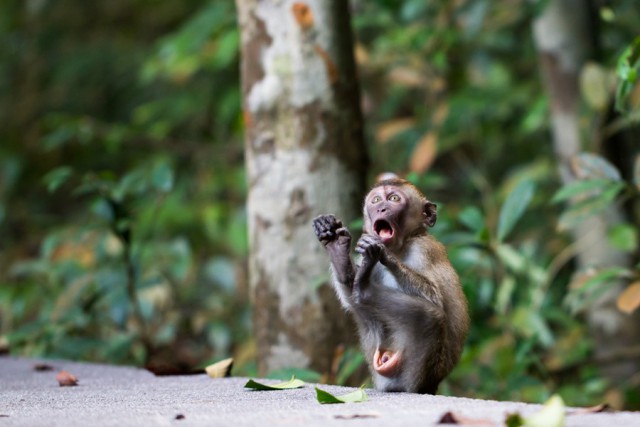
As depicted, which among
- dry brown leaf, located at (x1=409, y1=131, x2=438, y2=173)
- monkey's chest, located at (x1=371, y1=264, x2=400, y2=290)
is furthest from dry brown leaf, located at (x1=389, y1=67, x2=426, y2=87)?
monkey's chest, located at (x1=371, y1=264, x2=400, y2=290)

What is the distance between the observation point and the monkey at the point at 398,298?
3875 mm

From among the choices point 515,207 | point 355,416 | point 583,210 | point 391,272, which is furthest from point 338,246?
point 583,210

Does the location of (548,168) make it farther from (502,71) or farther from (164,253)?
(164,253)

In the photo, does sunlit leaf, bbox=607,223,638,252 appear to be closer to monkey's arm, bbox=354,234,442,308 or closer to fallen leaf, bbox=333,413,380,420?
monkey's arm, bbox=354,234,442,308

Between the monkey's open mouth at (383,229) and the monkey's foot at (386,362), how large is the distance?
0.48 metres

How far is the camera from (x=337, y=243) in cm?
392

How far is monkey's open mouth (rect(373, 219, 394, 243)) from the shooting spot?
13.8ft

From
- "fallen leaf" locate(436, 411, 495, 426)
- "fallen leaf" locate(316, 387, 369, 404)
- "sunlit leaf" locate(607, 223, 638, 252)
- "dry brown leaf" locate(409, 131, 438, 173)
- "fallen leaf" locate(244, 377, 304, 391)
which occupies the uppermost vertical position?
"dry brown leaf" locate(409, 131, 438, 173)

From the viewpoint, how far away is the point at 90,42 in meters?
11.6

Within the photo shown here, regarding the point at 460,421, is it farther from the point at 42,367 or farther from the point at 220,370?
the point at 42,367

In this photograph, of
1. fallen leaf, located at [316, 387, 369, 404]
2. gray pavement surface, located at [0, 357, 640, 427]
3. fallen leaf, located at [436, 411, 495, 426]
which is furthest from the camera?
fallen leaf, located at [316, 387, 369, 404]

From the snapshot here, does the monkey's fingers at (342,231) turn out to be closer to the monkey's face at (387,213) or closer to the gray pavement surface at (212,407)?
the monkey's face at (387,213)

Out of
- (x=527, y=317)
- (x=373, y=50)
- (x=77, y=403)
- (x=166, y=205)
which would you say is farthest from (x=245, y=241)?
(x=77, y=403)

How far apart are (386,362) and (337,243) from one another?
0.55 m
